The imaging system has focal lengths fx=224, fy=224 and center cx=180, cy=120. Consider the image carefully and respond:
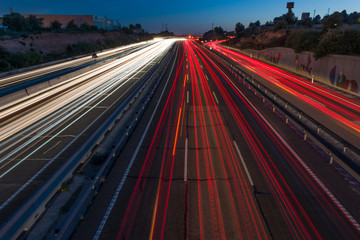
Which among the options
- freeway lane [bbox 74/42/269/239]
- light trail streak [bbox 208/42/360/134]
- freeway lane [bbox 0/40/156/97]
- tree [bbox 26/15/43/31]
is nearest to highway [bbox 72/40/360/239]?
freeway lane [bbox 74/42/269/239]

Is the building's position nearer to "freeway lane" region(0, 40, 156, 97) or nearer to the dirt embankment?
the dirt embankment

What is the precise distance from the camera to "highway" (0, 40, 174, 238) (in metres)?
9.88

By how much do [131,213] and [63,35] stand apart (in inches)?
3209

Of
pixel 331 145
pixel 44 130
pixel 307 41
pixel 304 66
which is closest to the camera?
pixel 331 145

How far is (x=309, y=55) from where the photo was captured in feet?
118

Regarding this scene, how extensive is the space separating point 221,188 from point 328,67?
30.0 meters

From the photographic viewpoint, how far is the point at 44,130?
15461mm

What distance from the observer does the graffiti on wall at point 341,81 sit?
25656mm

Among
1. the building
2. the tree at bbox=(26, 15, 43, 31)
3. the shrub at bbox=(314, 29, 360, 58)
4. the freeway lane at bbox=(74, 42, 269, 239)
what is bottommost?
the freeway lane at bbox=(74, 42, 269, 239)

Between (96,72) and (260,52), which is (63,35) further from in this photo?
(260,52)

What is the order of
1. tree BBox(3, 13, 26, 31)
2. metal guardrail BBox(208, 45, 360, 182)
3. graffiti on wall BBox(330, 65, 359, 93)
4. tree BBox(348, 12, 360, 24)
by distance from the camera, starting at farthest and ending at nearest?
tree BBox(3, 13, 26, 31) < tree BBox(348, 12, 360, 24) < graffiti on wall BBox(330, 65, 359, 93) < metal guardrail BBox(208, 45, 360, 182)

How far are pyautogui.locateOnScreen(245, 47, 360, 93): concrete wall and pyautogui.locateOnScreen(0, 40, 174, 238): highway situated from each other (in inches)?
1025

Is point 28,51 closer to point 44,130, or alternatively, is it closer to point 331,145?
point 44,130

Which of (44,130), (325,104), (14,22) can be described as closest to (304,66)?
(325,104)
